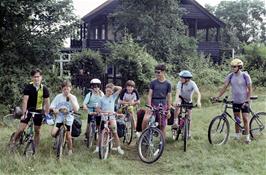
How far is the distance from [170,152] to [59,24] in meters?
7.86

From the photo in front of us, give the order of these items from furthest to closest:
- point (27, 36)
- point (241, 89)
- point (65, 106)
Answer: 1. point (27, 36)
2. point (241, 89)
3. point (65, 106)

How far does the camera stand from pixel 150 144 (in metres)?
7.39

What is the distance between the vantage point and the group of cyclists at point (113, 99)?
7363 millimetres

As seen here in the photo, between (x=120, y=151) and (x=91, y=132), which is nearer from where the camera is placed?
(x=120, y=151)

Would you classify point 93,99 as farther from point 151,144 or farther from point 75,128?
point 151,144

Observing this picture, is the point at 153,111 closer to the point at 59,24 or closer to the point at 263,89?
the point at 59,24

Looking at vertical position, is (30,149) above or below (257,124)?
below

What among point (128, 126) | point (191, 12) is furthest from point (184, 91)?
point (191, 12)

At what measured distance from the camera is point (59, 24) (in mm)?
14156

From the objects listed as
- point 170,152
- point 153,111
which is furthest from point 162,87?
point 170,152

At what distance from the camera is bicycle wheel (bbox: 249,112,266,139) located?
9102mm

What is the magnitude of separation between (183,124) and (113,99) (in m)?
1.66

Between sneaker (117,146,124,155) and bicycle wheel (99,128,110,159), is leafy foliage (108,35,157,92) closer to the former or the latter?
sneaker (117,146,124,155)

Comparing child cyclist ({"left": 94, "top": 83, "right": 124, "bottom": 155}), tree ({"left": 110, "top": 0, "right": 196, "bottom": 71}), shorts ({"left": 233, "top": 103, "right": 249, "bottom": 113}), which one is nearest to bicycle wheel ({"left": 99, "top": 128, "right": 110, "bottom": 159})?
child cyclist ({"left": 94, "top": 83, "right": 124, "bottom": 155})
